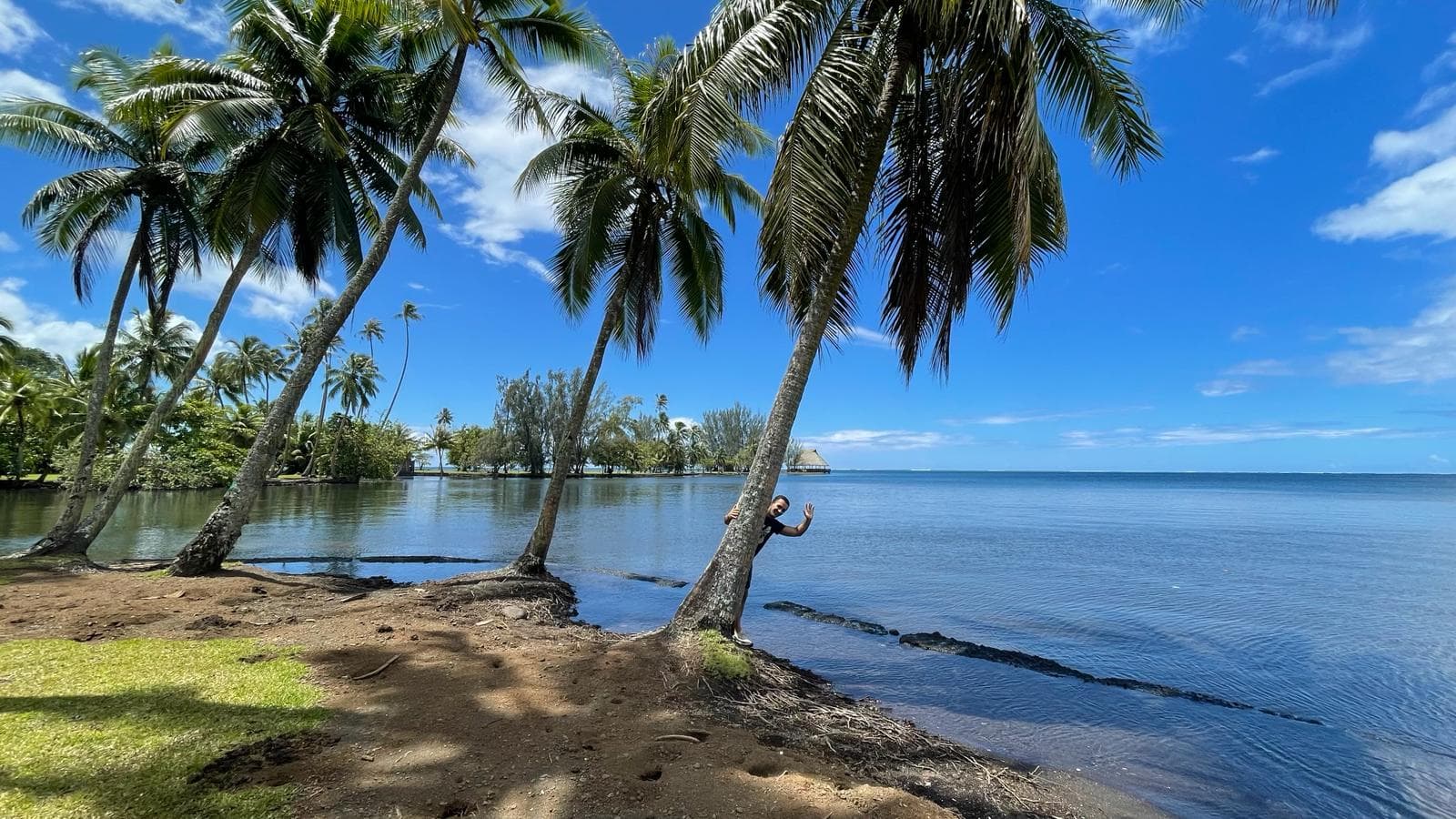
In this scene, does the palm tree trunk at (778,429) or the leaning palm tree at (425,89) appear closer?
the palm tree trunk at (778,429)

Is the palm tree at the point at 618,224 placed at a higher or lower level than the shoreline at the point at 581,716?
higher

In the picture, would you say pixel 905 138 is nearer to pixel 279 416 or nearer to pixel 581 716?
pixel 581 716

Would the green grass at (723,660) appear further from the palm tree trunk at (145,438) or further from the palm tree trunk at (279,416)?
the palm tree trunk at (145,438)

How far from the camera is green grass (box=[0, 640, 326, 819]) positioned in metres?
3.09

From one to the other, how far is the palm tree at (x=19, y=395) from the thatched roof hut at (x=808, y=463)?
146 m

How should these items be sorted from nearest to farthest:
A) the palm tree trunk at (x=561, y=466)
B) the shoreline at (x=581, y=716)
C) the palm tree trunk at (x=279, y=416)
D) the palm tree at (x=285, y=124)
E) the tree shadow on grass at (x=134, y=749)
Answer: the tree shadow on grass at (x=134, y=749)
the shoreline at (x=581, y=716)
the palm tree trunk at (x=279, y=416)
the palm tree at (x=285, y=124)
the palm tree trunk at (x=561, y=466)

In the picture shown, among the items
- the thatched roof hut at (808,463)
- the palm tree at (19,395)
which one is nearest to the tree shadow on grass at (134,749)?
the palm tree at (19,395)

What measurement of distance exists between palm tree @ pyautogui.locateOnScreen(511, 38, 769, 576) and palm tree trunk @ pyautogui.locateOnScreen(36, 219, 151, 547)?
8.19 metres

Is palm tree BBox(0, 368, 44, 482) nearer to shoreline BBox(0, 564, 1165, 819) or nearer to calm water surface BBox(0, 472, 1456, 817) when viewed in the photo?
calm water surface BBox(0, 472, 1456, 817)

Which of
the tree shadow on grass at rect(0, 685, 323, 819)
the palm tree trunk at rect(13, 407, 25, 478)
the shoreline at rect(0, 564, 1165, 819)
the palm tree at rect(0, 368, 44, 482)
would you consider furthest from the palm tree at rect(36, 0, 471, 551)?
the palm tree trunk at rect(13, 407, 25, 478)

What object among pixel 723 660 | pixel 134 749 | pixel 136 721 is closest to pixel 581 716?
pixel 723 660

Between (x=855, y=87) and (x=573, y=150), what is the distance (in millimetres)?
7180

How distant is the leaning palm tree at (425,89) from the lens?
32.4 ft

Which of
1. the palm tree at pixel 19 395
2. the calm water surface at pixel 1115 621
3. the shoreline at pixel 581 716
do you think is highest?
the palm tree at pixel 19 395
